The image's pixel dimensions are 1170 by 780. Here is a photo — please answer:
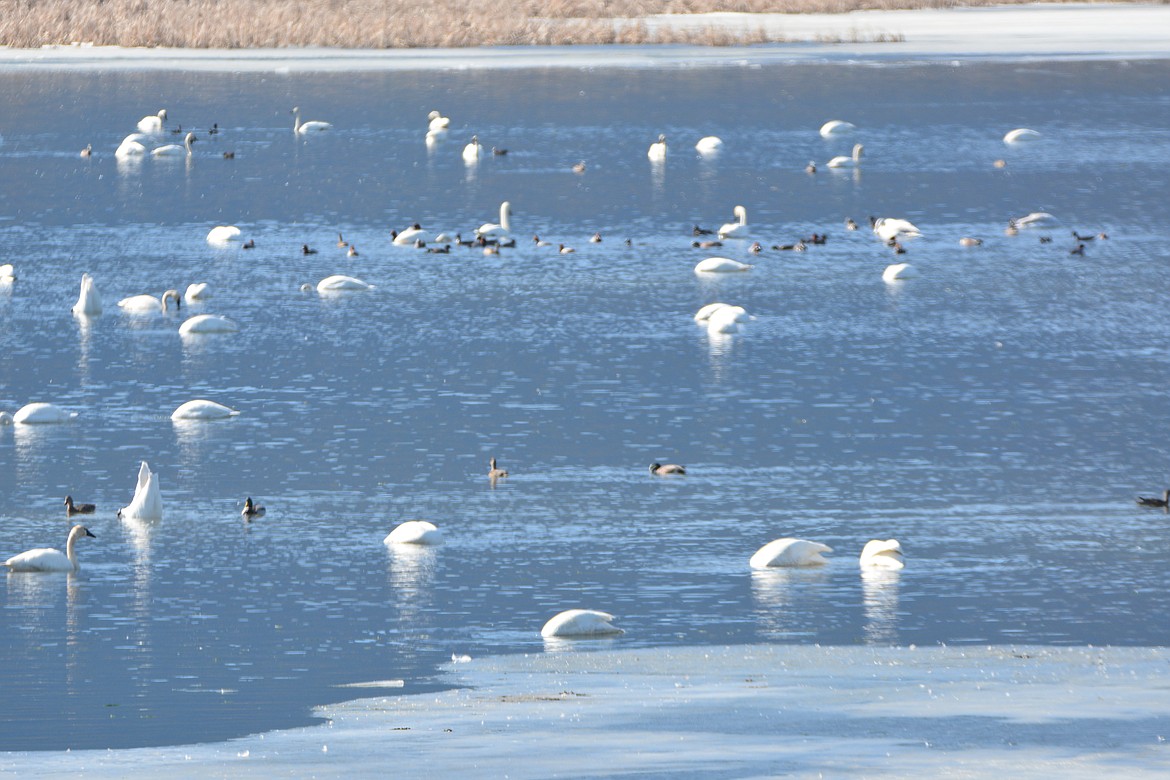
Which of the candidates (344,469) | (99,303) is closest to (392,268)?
(99,303)

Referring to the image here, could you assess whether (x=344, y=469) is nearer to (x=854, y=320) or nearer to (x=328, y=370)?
(x=328, y=370)

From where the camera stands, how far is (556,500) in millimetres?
18891

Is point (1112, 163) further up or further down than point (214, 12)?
further down

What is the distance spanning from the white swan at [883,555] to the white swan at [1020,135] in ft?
108

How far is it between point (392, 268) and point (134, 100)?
2688cm

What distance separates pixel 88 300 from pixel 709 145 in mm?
21036

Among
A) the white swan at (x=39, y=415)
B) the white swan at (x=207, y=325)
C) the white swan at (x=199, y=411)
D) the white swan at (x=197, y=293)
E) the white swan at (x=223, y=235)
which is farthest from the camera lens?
the white swan at (x=223, y=235)

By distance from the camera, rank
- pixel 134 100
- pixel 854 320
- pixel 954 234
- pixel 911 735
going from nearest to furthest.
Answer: pixel 911 735 < pixel 854 320 < pixel 954 234 < pixel 134 100

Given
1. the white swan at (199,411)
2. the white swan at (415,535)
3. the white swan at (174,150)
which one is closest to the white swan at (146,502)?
the white swan at (415,535)

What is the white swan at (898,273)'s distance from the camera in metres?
31.5

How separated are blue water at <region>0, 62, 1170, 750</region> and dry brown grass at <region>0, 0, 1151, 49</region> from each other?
72.0 feet

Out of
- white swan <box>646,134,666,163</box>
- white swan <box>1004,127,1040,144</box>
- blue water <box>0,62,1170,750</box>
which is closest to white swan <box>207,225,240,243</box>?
blue water <box>0,62,1170,750</box>

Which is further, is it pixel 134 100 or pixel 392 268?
pixel 134 100

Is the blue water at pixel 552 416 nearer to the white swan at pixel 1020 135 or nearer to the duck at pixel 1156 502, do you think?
the duck at pixel 1156 502
